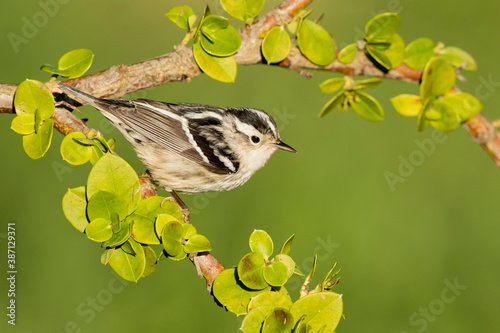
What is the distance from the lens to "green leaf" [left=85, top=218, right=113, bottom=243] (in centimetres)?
183

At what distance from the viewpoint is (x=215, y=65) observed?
2.26 m

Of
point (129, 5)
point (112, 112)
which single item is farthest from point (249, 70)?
point (112, 112)

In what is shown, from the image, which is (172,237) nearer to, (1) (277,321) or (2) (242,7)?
(1) (277,321)

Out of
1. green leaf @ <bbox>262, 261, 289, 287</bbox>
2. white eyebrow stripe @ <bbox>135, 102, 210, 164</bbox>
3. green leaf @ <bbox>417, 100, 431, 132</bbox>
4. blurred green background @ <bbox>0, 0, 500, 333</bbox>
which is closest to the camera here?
green leaf @ <bbox>262, 261, 289, 287</bbox>

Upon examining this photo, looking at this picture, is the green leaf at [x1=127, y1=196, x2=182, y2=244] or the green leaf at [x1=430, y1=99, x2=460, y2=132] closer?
the green leaf at [x1=127, y1=196, x2=182, y2=244]

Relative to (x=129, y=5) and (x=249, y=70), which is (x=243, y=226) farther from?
(x=129, y=5)

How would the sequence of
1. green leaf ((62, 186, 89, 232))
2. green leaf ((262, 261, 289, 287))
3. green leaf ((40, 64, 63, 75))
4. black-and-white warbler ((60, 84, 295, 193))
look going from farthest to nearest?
1. black-and-white warbler ((60, 84, 295, 193))
2. green leaf ((40, 64, 63, 75))
3. green leaf ((62, 186, 89, 232))
4. green leaf ((262, 261, 289, 287))

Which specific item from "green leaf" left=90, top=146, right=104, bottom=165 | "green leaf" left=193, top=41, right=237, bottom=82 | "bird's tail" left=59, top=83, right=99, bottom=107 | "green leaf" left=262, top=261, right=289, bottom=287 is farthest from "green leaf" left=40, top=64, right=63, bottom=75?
"green leaf" left=262, top=261, right=289, bottom=287

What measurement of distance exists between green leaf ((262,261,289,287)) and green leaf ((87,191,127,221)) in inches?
20.9

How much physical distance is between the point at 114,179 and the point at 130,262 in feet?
0.99

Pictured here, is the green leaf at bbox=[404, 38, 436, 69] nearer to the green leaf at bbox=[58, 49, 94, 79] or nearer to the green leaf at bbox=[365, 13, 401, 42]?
the green leaf at bbox=[365, 13, 401, 42]

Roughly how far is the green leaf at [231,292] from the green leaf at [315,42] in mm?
1010

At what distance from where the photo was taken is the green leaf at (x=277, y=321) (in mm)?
1641

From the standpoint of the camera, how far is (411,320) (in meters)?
3.85
